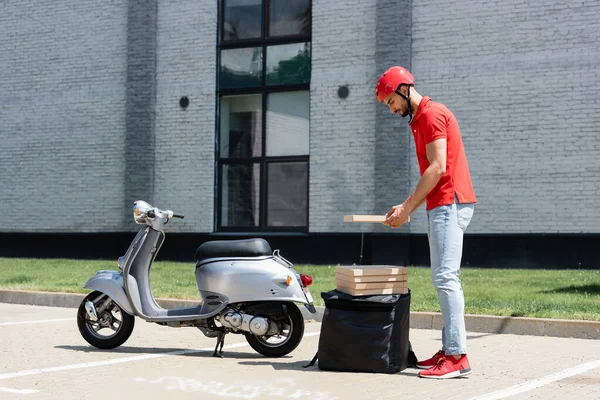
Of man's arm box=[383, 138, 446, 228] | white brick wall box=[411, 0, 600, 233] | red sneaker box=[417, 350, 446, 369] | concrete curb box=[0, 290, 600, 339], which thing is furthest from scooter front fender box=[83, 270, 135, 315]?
white brick wall box=[411, 0, 600, 233]

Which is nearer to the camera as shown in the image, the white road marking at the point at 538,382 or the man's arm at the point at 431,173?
the white road marking at the point at 538,382

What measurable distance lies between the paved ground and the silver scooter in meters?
0.22

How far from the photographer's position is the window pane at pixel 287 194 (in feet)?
59.7

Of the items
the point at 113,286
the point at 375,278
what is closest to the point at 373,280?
the point at 375,278

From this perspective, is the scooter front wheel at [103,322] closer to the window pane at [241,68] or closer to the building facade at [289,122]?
the building facade at [289,122]

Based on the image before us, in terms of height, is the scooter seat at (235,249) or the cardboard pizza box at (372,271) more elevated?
the scooter seat at (235,249)

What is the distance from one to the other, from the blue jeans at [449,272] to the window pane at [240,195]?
12345mm

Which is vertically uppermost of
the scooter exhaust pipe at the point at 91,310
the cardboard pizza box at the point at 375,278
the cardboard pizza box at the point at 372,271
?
the cardboard pizza box at the point at 372,271

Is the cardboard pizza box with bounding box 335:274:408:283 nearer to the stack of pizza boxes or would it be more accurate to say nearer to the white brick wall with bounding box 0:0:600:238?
the stack of pizza boxes

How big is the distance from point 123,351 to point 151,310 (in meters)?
0.51

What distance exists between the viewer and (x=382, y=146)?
1712 cm

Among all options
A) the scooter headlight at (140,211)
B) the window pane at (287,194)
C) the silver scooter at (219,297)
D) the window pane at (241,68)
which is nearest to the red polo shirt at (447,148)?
the silver scooter at (219,297)

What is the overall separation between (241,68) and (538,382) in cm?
1343

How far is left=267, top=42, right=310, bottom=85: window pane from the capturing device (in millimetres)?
18156
